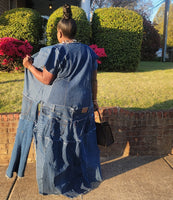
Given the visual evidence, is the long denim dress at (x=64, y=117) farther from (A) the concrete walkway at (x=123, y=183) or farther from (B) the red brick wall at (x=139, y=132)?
(B) the red brick wall at (x=139, y=132)

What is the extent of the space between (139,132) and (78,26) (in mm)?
4939

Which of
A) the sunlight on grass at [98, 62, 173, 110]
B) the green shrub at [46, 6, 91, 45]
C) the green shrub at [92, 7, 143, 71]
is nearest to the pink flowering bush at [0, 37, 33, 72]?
the green shrub at [46, 6, 91, 45]

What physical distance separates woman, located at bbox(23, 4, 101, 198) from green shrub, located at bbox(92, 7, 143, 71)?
232 inches

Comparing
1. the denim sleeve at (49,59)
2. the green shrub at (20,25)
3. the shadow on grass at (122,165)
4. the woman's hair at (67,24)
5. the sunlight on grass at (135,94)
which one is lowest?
the shadow on grass at (122,165)

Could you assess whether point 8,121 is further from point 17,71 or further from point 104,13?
point 104,13

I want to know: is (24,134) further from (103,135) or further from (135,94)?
(135,94)

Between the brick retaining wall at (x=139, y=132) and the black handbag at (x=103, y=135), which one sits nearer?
the black handbag at (x=103, y=135)

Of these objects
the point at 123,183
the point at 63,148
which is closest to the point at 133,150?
the point at 123,183

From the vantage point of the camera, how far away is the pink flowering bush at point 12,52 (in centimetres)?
606

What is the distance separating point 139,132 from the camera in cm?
353

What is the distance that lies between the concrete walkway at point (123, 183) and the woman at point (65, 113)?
26cm

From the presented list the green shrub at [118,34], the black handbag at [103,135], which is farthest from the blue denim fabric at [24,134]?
the green shrub at [118,34]

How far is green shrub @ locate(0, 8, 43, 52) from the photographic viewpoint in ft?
22.9

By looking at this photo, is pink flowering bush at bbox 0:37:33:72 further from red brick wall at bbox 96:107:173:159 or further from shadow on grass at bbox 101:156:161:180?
shadow on grass at bbox 101:156:161:180
